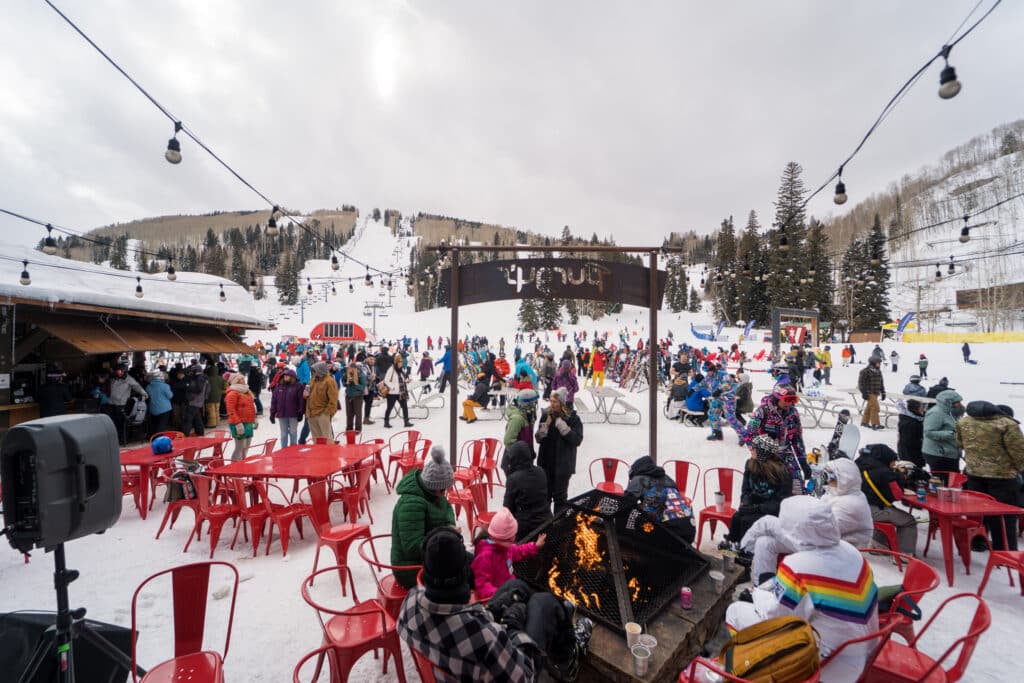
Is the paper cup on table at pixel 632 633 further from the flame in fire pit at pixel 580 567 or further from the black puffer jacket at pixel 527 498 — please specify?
the black puffer jacket at pixel 527 498

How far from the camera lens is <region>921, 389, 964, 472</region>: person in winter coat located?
4.67 m

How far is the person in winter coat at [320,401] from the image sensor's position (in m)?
6.85

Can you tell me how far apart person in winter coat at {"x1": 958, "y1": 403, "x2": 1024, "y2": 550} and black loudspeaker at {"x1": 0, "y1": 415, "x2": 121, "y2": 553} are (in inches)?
256

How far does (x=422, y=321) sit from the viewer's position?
41969mm

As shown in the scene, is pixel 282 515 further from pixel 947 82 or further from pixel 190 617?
pixel 947 82

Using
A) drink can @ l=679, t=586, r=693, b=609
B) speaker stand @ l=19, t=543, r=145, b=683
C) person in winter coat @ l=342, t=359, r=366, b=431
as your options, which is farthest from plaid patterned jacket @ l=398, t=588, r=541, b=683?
person in winter coat @ l=342, t=359, r=366, b=431

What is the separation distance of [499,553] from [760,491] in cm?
240

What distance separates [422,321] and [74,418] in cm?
4060

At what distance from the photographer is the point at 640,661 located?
7.02ft

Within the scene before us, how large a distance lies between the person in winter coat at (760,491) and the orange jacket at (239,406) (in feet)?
20.8

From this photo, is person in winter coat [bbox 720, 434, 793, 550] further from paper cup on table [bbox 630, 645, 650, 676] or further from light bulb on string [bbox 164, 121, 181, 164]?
light bulb on string [bbox 164, 121, 181, 164]

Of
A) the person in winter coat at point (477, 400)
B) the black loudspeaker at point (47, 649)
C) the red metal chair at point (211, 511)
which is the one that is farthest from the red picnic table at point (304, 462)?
the person in winter coat at point (477, 400)

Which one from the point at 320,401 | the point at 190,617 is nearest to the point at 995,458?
the point at 190,617

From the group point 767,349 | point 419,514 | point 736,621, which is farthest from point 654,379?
point 767,349
